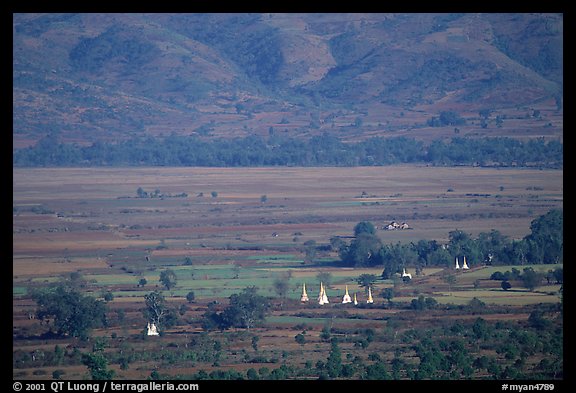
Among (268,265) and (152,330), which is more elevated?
(268,265)

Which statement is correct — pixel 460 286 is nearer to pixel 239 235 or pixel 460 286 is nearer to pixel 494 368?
pixel 494 368

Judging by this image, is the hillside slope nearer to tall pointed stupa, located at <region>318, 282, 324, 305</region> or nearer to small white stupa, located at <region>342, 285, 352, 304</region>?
tall pointed stupa, located at <region>318, 282, 324, 305</region>

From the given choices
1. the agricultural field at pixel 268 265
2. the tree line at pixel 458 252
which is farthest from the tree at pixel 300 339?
the tree line at pixel 458 252

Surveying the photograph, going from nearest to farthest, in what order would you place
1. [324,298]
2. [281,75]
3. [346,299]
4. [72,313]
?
1. [72,313]
2. [324,298]
3. [346,299]
4. [281,75]

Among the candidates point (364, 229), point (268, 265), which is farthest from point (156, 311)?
point (364, 229)

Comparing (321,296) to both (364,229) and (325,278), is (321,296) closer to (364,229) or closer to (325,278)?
→ (325,278)

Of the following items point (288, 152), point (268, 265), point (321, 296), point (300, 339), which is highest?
point (288, 152)

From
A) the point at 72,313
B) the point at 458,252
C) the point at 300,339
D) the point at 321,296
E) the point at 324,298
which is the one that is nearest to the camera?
the point at 300,339

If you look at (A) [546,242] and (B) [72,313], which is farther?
(A) [546,242]

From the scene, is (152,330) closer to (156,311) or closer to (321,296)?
(156,311)
